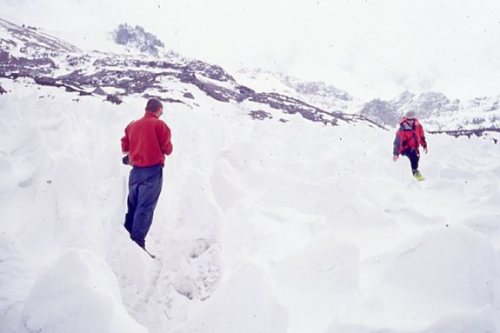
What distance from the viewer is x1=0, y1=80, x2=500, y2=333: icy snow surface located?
104 inches

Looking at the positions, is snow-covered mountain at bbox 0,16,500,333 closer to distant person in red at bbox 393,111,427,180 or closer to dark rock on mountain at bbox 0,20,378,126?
distant person in red at bbox 393,111,427,180

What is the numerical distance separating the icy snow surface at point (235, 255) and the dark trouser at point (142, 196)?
17 centimetres

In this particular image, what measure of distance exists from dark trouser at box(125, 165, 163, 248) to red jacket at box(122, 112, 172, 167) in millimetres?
99

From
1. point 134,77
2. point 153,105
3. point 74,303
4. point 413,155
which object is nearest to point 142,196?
point 153,105

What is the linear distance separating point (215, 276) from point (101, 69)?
68794 mm

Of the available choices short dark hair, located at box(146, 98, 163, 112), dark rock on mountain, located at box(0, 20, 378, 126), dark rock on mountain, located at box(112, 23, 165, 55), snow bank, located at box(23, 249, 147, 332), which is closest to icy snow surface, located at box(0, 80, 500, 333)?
snow bank, located at box(23, 249, 147, 332)

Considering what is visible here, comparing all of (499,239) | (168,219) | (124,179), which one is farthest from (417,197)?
(124,179)

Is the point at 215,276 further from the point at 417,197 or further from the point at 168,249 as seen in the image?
the point at 417,197

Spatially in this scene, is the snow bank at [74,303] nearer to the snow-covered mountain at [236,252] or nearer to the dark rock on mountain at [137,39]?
the snow-covered mountain at [236,252]

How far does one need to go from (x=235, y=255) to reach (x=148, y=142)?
66.6 inches

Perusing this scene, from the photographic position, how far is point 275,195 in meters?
6.80

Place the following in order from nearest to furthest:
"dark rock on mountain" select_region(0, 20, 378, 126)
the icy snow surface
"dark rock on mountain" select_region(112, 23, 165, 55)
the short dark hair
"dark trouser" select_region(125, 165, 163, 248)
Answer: the icy snow surface < "dark trouser" select_region(125, 165, 163, 248) < the short dark hair < "dark rock on mountain" select_region(0, 20, 378, 126) < "dark rock on mountain" select_region(112, 23, 165, 55)

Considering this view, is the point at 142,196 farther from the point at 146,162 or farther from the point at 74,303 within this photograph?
the point at 74,303

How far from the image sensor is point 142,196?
4883mm
